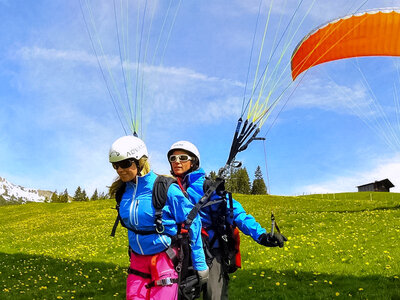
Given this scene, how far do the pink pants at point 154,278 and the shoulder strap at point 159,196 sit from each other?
1.18 ft

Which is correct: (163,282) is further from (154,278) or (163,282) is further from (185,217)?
(185,217)

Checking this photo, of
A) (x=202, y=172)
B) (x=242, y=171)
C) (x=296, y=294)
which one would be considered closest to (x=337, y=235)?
(x=296, y=294)

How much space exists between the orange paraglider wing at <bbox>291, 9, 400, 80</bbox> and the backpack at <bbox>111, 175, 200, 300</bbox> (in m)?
9.92

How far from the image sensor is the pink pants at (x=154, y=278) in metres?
3.79

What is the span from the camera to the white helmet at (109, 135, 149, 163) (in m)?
4.02

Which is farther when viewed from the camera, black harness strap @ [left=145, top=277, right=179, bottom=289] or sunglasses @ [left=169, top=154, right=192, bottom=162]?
sunglasses @ [left=169, top=154, right=192, bottom=162]

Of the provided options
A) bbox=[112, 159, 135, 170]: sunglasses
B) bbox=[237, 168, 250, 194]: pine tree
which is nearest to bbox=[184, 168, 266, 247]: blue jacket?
bbox=[112, 159, 135, 170]: sunglasses

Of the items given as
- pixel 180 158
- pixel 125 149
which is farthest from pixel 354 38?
pixel 125 149

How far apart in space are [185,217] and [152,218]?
0.37 meters

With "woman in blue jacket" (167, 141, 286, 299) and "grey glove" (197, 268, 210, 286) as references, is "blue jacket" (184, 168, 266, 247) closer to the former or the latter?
"woman in blue jacket" (167, 141, 286, 299)

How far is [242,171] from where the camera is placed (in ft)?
371

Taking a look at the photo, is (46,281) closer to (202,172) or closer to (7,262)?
(7,262)

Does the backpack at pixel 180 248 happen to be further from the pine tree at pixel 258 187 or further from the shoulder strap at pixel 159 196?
the pine tree at pixel 258 187

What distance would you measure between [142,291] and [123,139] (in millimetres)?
1717
